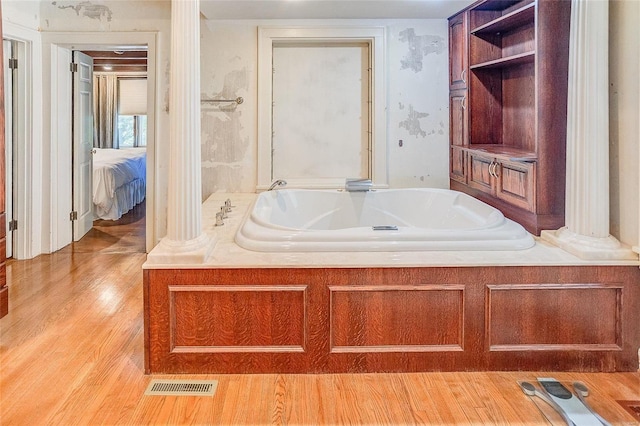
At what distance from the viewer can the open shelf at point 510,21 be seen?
2940 millimetres

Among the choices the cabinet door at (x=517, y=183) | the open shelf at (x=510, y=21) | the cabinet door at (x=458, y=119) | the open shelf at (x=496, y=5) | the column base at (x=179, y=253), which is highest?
the open shelf at (x=496, y=5)

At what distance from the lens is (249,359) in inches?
87.3

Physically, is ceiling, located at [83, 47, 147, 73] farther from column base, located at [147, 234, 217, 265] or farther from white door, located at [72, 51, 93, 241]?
column base, located at [147, 234, 217, 265]

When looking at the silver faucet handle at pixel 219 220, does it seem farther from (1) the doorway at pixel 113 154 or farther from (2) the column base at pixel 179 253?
(1) the doorway at pixel 113 154

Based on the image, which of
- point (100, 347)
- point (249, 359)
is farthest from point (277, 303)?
point (100, 347)

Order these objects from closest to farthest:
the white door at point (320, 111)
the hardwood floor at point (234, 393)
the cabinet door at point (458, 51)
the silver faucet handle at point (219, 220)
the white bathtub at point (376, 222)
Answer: the hardwood floor at point (234, 393) → the white bathtub at point (376, 222) → the silver faucet handle at point (219, 220) → the cabinet door at point (458, 51) → the white door at point (320, 111)

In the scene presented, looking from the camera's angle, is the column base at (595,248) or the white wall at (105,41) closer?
the column base at (595,248)

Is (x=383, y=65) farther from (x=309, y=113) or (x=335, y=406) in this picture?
(x=335, y=406)

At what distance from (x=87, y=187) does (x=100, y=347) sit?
288cm

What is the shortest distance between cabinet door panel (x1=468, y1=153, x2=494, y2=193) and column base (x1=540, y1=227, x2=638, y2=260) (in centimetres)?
98

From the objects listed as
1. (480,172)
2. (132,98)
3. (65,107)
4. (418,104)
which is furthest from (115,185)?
(480,172)

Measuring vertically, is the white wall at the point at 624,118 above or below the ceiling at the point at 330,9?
below

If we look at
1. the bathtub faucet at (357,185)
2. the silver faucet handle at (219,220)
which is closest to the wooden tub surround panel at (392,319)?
the silver faucet handle at (219,220)

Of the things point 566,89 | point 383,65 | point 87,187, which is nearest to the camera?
point 566,89
